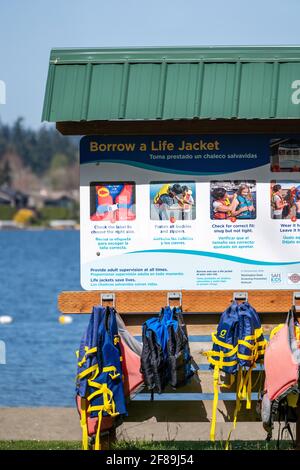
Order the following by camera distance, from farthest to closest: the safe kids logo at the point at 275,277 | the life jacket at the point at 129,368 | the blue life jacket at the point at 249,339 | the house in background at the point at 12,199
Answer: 1. the house in background at the point at 12,199
2. the safe kids logo at the point at 275,277
3. the life jacket at the point at 129,368
4. the blue life jacket at the point at 249,339

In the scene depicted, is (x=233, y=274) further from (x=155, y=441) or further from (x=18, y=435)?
(x=18, y=435)

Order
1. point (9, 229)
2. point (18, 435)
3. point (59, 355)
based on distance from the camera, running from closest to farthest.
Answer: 1. point (18, 435)
2. point (59, 355)
3. point (9, 229)

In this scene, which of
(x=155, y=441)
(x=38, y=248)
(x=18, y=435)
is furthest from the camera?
(x=38, y=248)

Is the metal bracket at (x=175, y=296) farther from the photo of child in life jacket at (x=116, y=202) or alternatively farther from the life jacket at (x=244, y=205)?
the life jacket at (x=244, y=205)

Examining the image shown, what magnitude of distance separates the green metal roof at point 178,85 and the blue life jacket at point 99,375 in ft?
5.02

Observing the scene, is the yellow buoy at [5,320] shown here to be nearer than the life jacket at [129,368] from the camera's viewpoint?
No

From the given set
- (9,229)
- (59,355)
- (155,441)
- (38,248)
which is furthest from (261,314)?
(9,229)

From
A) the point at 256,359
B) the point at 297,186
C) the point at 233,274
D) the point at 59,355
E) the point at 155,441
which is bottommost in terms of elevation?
the point at 59,355

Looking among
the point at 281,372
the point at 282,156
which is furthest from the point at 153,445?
the point at 282,156

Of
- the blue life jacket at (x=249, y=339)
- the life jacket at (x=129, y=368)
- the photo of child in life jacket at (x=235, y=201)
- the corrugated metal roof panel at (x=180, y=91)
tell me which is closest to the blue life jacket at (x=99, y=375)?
the life jacket at (x=129, y=368)

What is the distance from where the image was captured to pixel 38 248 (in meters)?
83.6

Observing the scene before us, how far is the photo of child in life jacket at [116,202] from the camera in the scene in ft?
24.1

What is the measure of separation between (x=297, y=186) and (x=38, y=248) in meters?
77.0

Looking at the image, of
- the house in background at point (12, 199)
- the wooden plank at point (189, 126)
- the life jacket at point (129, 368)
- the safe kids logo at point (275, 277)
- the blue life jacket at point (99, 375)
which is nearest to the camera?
the blue life jacket at point (99, 375)
